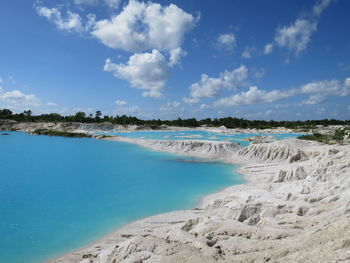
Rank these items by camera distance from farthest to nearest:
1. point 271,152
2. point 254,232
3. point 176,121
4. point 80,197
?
point 176,121, point 271,152, point 80,197, point 254,232

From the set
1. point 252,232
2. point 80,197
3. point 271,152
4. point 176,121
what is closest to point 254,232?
point 252,232

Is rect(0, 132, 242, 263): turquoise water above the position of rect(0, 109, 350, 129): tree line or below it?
below

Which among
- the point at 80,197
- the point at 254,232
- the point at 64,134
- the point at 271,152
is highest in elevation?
the point at 64,134

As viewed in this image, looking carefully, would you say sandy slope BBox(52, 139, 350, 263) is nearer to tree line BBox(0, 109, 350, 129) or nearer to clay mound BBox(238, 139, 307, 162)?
clay mound BBox(238, 139, 307, 162)

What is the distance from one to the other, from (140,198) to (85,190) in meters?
4.42

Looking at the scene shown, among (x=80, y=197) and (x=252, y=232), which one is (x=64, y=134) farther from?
(x=252, y=232)

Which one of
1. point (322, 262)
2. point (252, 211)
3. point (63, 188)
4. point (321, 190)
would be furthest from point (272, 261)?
point (63, 188)

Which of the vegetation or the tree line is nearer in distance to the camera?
the vegetation

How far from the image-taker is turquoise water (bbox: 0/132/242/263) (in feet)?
33.2

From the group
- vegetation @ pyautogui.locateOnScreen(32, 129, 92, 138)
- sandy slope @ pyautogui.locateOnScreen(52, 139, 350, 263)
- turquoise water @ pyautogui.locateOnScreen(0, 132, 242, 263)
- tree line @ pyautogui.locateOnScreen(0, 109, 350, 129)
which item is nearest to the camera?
sandy slope @ pyautogui.locateOnScreen(52, 139, 350, 263)

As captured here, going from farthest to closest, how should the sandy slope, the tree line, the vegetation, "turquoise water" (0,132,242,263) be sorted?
1. the tree line
2. the vegetation
3. "turquoise water" (0,132,242,263)
4. the sandy slope

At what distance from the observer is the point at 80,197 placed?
52.4 ft

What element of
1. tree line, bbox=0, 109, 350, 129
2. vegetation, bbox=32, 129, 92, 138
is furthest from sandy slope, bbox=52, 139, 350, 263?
tree line, bbox=0, 109, 350, 129

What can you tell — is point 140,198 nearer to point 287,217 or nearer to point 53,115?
point 287,217
